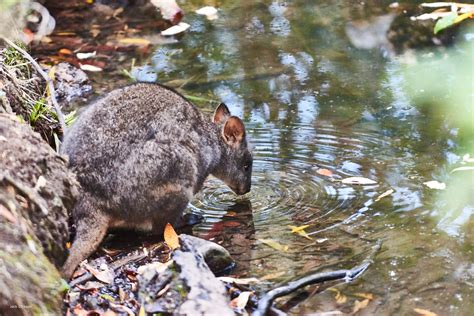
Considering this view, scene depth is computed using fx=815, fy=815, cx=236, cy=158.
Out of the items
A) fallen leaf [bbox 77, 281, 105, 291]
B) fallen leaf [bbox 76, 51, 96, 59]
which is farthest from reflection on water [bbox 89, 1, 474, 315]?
fallen leaf [bbox 77, 281, 105, 291]

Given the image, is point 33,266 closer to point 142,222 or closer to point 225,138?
point 142,222

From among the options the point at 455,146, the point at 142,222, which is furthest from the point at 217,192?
the point at 455,146

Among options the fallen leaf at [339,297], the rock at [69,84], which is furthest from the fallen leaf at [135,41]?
the fallen leaf at [339,297]

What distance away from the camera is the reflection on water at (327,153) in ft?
17.5

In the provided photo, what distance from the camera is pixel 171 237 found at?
586 centimetres

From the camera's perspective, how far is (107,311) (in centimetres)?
486

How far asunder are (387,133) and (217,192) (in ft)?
5.52

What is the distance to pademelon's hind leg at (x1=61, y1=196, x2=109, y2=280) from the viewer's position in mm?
5340

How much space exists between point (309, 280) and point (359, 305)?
352mm

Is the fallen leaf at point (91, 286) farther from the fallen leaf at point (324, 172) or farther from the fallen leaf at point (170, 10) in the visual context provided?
the fallen leaf at point (170, 10)

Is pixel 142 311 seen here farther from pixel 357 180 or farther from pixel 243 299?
pixel 357 180

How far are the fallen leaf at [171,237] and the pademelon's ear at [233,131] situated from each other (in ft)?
4.00

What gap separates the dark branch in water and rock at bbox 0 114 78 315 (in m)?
1.16

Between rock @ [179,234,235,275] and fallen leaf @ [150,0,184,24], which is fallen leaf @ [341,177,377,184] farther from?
fallen leaf @ [150,0,184,24]
